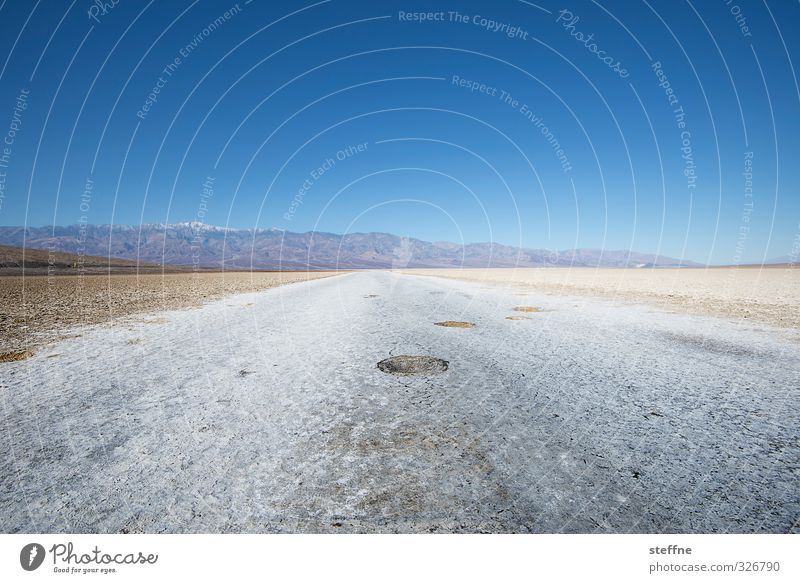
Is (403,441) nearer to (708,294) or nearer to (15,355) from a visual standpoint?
(15,355)

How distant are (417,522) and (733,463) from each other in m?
2.77

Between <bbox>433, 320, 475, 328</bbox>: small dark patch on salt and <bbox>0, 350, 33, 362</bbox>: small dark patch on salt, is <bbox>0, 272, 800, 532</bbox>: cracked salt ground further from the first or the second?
<bbox>433, 320, 475, 328</bbox>: small dark patch on salt

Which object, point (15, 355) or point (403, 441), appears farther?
point (15, 355)

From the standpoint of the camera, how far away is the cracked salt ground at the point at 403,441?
2.43 metres

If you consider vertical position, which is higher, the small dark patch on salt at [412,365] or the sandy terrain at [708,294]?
the sandy terrain at [708,294]

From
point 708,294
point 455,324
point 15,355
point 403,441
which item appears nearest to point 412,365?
point 403,441
